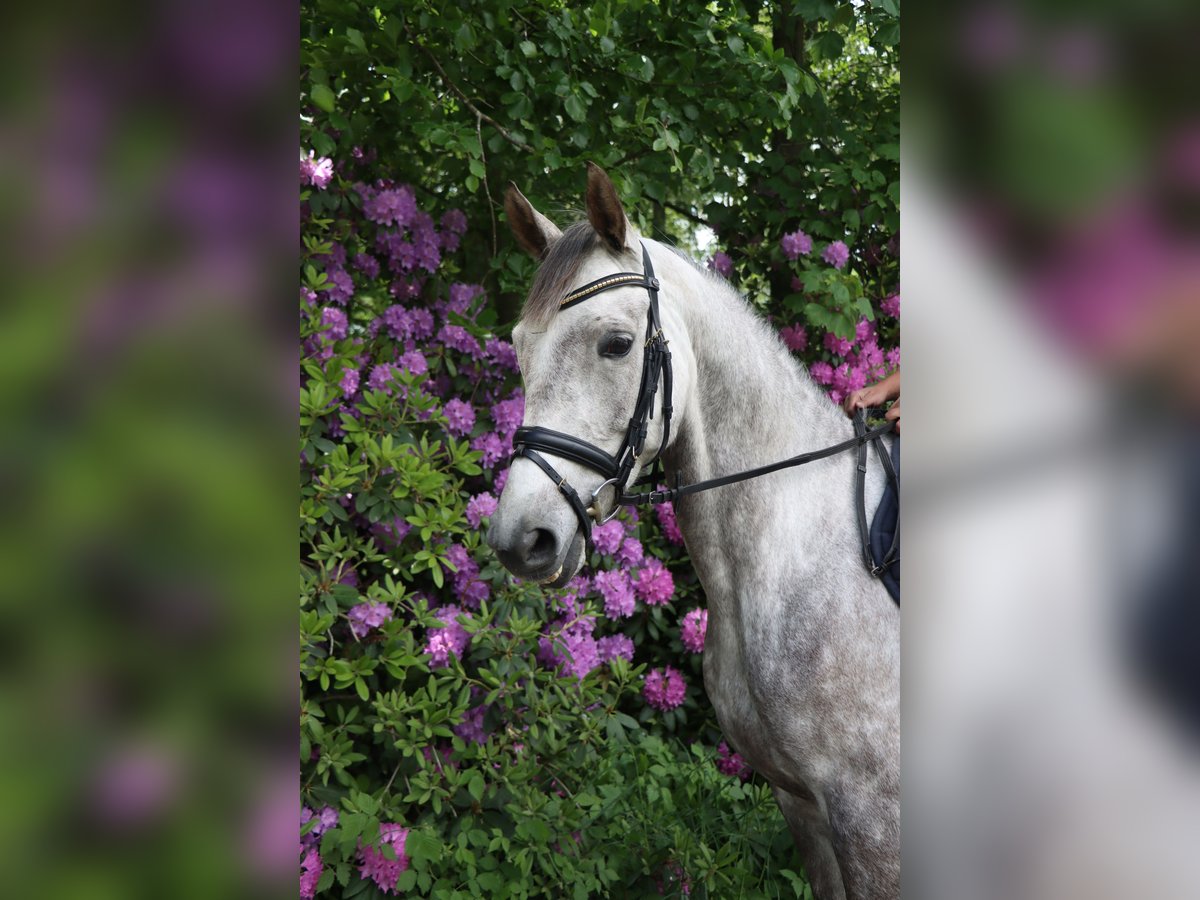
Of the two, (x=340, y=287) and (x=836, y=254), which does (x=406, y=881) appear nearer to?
(x=340, y=287)

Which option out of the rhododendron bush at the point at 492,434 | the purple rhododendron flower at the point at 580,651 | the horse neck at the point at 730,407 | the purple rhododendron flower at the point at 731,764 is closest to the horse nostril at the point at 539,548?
the horse neck at the point at 730,407

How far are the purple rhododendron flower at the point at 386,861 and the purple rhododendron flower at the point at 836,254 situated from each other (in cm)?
255

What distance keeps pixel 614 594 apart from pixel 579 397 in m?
1.44

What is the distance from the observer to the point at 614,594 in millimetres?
3156

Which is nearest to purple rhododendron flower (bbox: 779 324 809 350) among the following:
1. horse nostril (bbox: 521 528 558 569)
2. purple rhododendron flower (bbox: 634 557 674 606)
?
purple rhododendron flower (bbox: 634 557 674 606)

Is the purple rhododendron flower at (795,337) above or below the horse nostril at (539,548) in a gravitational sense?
above

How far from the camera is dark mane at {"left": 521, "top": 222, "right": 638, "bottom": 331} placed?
1.94 metres

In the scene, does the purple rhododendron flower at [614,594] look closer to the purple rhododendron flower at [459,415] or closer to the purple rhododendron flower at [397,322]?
the purple rhododendron flower at [459,415]

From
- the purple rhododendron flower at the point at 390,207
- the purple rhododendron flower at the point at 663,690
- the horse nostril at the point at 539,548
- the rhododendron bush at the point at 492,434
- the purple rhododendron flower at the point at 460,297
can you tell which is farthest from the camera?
the purple rhododendron flower at the point at 663,690

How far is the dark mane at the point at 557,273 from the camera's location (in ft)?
6.35
